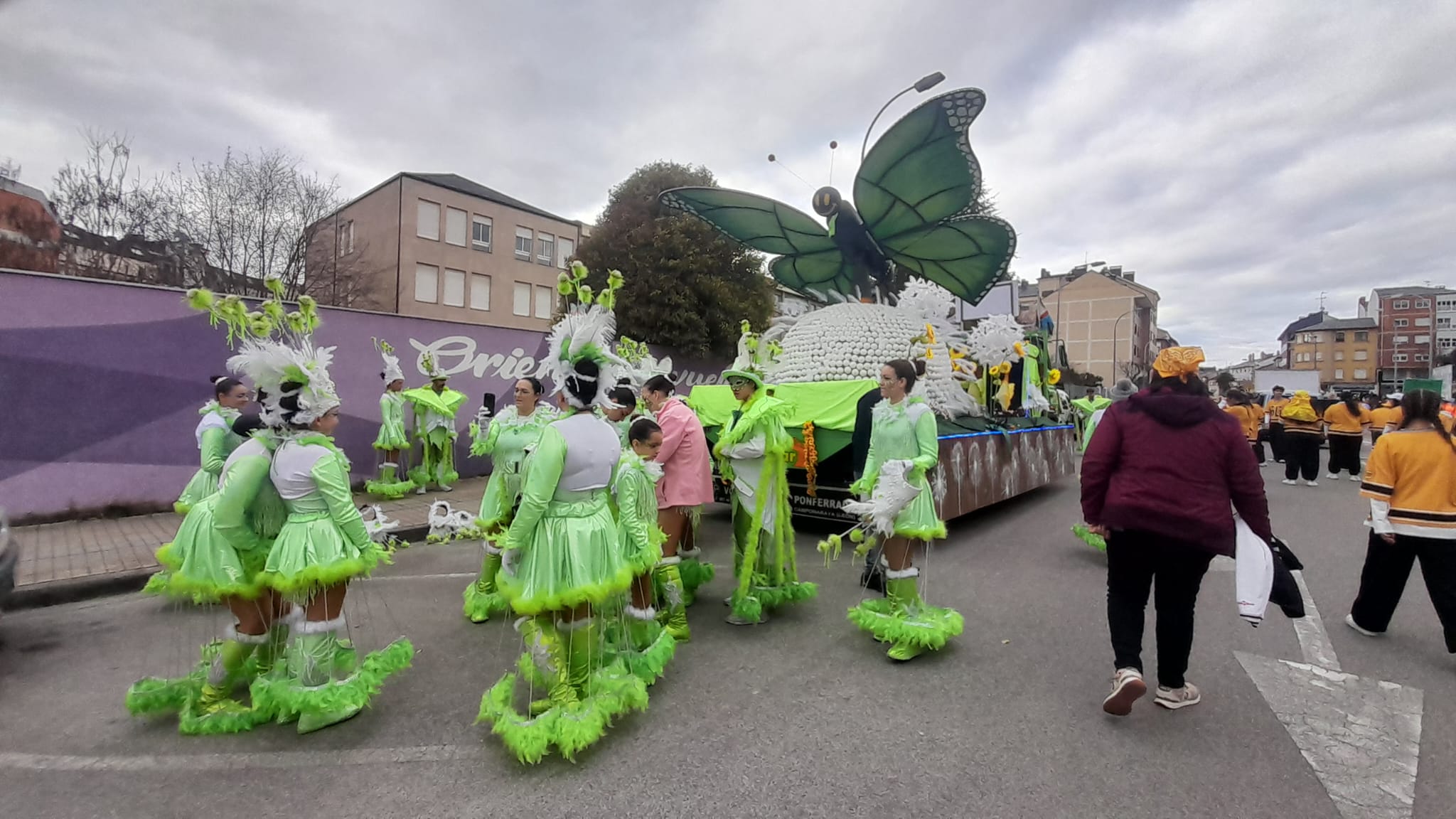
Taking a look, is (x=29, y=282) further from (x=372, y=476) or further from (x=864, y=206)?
(x=864, y=206)

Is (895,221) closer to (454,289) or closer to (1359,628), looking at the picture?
(1359,628)

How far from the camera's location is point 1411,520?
368cm

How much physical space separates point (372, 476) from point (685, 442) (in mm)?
7047

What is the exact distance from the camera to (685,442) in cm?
423

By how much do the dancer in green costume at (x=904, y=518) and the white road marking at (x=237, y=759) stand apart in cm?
222

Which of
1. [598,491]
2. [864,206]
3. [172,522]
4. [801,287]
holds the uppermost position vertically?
[864,206]

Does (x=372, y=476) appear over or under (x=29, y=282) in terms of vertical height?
under

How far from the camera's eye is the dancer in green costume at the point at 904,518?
3.63 metres

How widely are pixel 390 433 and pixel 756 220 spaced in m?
5.72

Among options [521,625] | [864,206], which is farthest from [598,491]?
[864,206]

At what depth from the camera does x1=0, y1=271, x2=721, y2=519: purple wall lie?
6730mm

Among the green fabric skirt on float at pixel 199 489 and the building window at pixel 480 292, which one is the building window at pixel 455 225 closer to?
the building window at pixel 480 292

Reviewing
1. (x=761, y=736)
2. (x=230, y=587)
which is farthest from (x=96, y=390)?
(x=761, y=736)

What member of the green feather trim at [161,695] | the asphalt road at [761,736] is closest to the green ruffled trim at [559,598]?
the asphalt road at [761,736]
